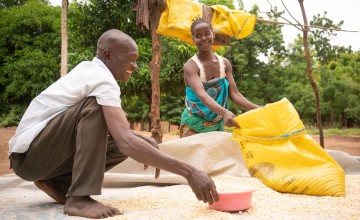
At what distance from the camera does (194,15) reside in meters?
3.67

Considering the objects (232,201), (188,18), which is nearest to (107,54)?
(232,201)

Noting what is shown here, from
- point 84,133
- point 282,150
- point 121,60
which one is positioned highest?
point 121,60

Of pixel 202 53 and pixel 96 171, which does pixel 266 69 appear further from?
pixel 96 171

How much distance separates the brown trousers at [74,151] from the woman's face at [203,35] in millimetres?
1427

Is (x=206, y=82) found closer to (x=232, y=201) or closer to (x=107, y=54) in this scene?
(x=107, y=54)

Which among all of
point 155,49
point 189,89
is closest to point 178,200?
point 189,89

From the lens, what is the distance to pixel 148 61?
896 cm

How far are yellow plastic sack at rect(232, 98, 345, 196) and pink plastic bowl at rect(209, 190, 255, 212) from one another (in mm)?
584

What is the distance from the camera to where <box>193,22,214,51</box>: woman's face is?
9.66 ft

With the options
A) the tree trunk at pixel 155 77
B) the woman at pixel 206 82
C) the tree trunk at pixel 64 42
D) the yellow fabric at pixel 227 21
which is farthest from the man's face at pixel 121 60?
the tree trunk at pixel 64 42

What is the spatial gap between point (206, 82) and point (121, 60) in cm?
121

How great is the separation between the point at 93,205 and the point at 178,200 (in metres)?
0.48

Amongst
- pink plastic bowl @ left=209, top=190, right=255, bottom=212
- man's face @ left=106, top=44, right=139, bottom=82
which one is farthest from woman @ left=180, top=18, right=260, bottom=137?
pink plastic bowl @ left=209, top=190, right=255, bottom=212

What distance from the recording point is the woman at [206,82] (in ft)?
9.67
